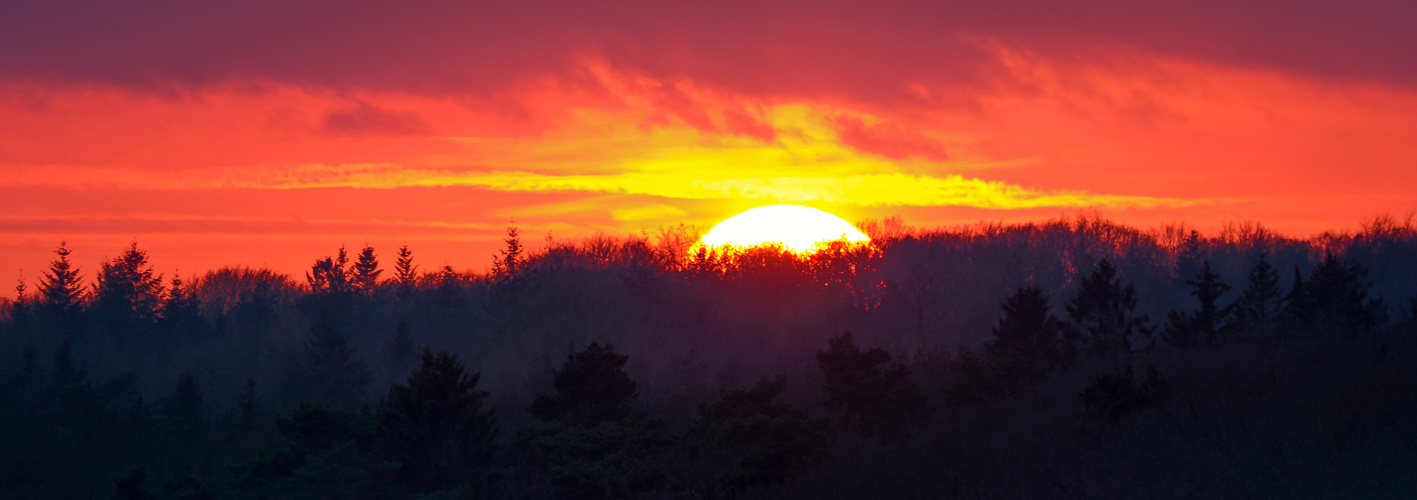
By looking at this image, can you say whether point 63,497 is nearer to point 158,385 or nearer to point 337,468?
point 337,468

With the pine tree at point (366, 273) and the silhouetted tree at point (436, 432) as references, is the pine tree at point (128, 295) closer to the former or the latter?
the pine tree at point (366, 273)

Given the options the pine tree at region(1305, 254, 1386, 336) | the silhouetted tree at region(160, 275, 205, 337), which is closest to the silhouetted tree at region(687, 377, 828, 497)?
the pine tree at region(1305, 254, 1386, 336)

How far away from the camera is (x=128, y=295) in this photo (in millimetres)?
99750

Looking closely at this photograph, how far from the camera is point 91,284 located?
101m

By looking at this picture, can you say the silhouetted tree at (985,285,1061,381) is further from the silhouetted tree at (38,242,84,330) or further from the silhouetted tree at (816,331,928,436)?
the silhouetted tree at (38,242,84,330)

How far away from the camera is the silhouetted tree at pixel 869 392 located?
25.8 m

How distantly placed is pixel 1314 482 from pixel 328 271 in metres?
106

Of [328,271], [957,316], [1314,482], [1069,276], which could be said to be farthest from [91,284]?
[1314,482]

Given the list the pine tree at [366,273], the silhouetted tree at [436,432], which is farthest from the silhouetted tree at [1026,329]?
the pine tree at [366,273]

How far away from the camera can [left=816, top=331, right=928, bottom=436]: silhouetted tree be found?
25.8m

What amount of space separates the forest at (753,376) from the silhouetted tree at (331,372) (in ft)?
0.59

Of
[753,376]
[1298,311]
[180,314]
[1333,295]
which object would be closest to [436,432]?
[753,376]

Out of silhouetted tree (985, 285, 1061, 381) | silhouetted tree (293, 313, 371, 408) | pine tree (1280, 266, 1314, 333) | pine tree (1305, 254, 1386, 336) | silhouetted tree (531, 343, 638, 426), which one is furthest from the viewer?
silhouetted tree (293, 313, 371, 408)

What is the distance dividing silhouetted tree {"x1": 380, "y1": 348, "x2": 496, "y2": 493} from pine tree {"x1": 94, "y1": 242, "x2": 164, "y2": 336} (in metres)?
80.7
